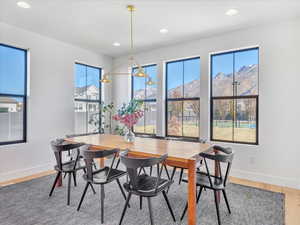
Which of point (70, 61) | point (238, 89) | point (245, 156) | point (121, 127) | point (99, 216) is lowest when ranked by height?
point (99, 216)

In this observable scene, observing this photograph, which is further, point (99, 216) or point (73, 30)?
point (73, 30)

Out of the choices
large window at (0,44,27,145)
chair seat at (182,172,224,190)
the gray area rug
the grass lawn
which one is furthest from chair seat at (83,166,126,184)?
the grass lawn

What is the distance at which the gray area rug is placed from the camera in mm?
2188

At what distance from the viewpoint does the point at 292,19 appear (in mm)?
3174

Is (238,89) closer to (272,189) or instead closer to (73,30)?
(272,189)

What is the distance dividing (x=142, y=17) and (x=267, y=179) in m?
3.64

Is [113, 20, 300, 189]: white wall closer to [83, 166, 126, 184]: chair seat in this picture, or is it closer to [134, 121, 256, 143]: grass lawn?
[134, 121, 256, 143]: grass lawn

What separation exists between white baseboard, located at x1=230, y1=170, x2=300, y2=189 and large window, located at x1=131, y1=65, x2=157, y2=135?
2.18 m

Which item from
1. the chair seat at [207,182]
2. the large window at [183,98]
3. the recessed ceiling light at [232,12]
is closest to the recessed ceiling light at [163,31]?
the large window at [183,98]

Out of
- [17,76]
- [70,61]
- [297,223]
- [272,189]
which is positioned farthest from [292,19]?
[17,76]

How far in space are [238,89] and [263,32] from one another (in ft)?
3.66

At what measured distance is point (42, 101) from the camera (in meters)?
3.96

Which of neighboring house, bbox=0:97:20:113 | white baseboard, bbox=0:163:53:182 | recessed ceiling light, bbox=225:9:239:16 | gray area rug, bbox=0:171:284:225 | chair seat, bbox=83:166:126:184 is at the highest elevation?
recessed ceiling light, bbox=225:9:239:16

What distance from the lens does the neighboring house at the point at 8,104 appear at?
11.5 feet
